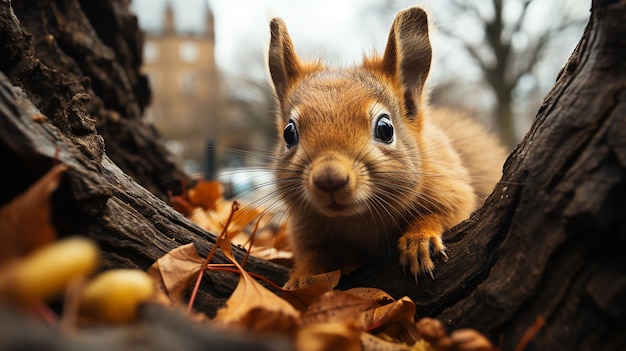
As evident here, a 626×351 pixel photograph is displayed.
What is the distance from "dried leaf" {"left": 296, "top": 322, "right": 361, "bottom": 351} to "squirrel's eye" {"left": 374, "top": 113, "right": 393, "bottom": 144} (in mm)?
1039

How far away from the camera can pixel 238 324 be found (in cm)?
113

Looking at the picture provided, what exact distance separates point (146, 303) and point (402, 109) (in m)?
1.59

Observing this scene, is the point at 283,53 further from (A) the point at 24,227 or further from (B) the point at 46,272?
(B) the point at 46,272

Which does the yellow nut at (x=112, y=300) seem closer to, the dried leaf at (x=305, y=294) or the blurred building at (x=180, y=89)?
the dried leaf at (x=305, y=294)

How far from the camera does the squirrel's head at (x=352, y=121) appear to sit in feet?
5.52

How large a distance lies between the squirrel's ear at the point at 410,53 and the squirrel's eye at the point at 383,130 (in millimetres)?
355

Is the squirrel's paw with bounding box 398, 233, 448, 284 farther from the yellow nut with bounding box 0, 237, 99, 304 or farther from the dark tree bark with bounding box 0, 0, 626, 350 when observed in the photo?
the yellow nut with bounding box 0, 237, 99, 304

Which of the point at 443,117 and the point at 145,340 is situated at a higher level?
the point at 443,117

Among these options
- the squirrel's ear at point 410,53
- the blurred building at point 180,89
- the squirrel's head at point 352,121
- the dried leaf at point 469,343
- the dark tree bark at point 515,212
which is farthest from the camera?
the blurred building at point 180,89

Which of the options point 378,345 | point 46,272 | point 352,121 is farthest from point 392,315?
point 46,272

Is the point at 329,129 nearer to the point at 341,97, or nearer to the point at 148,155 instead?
the point at 341,97

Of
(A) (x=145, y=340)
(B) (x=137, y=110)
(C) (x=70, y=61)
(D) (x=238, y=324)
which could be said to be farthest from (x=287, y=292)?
(B) (x=137, y=110)

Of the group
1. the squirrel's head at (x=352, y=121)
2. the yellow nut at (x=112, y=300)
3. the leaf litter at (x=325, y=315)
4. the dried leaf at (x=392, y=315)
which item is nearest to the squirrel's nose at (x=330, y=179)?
the squirrel's head at (x=352, y=121)

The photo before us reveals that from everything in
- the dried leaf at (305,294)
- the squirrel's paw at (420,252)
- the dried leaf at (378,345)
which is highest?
the squirrel's paw at (420,252)
